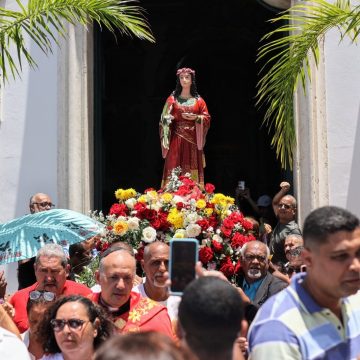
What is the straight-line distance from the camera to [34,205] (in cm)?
939

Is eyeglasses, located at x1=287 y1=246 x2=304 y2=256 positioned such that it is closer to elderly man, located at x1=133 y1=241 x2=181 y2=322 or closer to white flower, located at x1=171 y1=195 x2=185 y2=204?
elderly man, located at x1=133 y1=241 x2=181 y2=322

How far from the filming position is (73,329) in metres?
4.29

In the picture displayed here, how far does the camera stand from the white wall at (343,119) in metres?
10.5

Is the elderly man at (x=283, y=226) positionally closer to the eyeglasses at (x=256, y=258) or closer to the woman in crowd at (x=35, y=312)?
the eyeglasses at (x=256, y=258)

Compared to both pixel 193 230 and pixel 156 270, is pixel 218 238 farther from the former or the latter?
pixel 156 270

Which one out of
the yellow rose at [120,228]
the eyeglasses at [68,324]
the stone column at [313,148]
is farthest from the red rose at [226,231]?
the eyeglasses at [68,324]

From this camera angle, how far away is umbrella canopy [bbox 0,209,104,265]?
679 centimetres

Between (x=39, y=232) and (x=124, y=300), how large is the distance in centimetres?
212

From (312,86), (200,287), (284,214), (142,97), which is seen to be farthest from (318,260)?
(142,97)

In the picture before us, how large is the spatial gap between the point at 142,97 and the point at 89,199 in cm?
318

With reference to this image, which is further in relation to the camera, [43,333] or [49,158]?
[49,158]

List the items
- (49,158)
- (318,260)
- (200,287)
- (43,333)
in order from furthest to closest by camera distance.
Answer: (49,158) < (43,333) < (318,260) < (200,287)

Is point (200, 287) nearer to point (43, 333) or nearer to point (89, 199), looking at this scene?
point (43, 333)

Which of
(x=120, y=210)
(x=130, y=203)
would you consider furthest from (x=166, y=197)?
(x=120, y=210)
